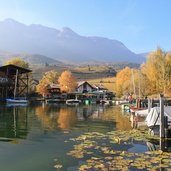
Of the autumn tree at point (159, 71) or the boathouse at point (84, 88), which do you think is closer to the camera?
the autumn tree at point (159, 71)

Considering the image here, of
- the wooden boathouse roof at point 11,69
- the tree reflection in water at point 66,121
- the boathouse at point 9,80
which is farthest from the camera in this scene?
the wooden boathouse roof at point 11,69

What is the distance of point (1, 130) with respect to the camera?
32500 millimetres

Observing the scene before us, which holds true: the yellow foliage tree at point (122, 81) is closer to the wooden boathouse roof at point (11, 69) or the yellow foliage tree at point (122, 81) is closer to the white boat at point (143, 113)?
the wooden boathouse roof at point (11, 69)

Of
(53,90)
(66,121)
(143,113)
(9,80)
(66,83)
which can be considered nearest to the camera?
(66,121)

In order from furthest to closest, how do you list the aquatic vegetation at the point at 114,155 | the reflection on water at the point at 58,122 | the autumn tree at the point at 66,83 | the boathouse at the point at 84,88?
the boathouse at the point at 84,88 → the autumn tree at the point at 66,83 → the reflection on water at the point at 58,122 → the aquatic vegetation at the point at 114,155

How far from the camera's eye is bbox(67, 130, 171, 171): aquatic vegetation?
17.6 meters

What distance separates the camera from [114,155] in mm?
20406

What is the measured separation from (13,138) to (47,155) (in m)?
7.95

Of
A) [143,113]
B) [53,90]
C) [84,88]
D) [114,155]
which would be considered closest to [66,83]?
[53,90]

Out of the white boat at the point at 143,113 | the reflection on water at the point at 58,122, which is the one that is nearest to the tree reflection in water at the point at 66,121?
the reflection on water at the point at 58,122

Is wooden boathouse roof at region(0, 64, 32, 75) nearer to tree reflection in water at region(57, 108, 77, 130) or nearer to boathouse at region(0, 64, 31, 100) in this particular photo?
boathouse at region(0, 64, 31, 100)

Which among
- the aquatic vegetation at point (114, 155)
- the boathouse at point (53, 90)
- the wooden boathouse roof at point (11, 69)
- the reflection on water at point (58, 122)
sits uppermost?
the wooden boathouse roof at point (11, 69)

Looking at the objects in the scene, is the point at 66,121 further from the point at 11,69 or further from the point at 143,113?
the point at 11,69

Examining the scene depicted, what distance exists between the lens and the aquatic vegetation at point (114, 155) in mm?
17641
